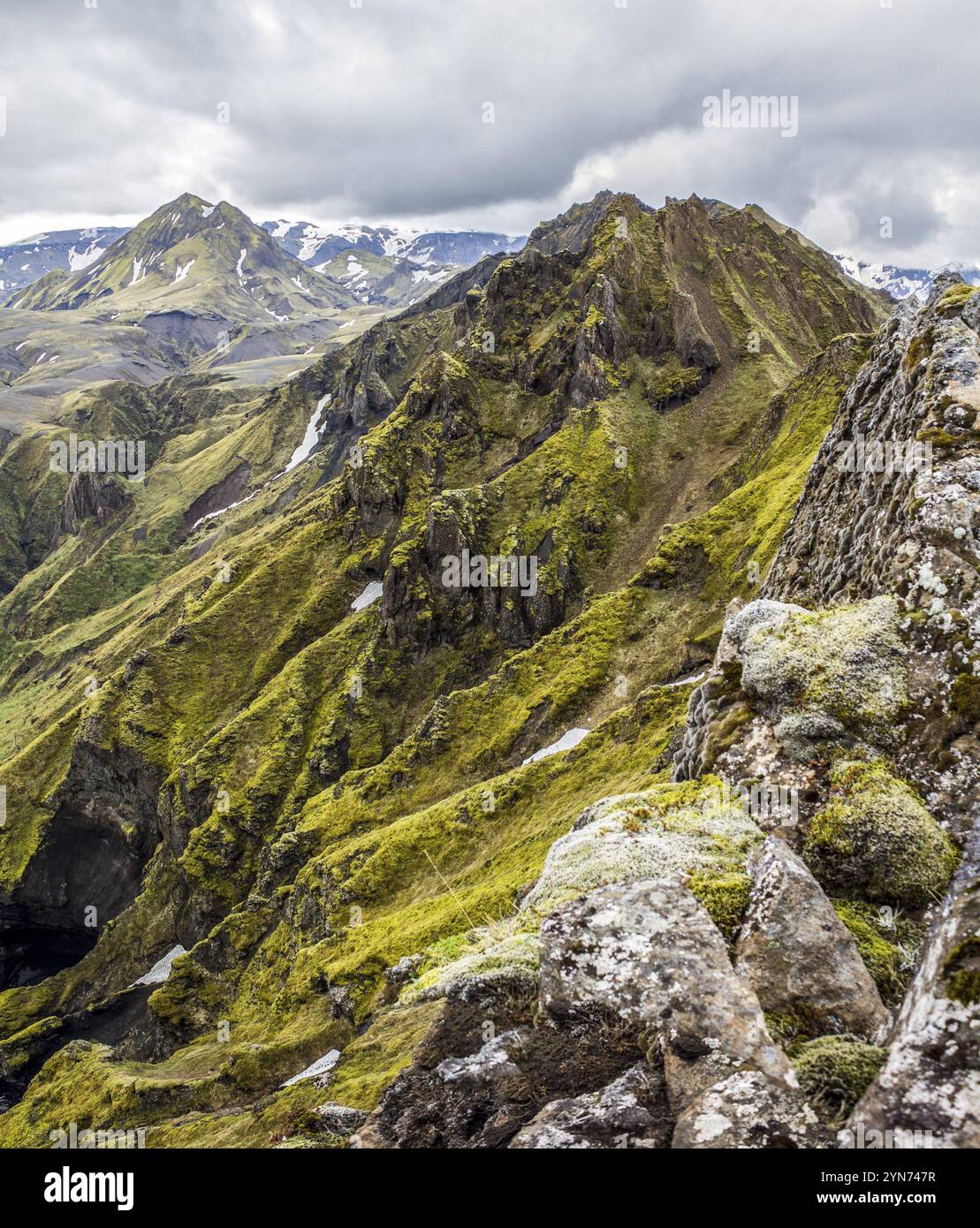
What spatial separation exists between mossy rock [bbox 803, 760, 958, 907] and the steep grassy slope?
80.4 inches

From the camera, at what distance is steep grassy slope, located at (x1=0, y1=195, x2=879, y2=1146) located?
1596 inches

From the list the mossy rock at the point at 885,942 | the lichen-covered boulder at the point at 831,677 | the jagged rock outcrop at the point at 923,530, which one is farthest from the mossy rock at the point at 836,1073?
the lichen-covered boulder at the point at 831,677

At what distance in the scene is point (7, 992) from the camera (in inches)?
3708

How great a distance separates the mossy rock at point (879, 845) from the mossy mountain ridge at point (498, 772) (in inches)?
2.4

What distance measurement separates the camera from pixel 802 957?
9195 millimetres

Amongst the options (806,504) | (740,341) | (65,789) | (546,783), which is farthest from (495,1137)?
→ (65,789)

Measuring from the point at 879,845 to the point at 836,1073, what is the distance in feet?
12.7

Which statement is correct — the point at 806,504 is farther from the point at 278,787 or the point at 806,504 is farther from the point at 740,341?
the point at 740,341

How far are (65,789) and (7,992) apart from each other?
27439mm

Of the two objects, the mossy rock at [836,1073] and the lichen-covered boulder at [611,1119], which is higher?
the mossy rock at [836,1073]

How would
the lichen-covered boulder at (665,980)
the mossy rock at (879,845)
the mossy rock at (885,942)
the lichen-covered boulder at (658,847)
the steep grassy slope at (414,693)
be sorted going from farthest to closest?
the steep grassy slope at (414,693) < the lichen-covered boulder at (658,847) < the mossy rock at (879,845) < the mossy rock at (885,942) < the lichen-covered boulder at (665,980)

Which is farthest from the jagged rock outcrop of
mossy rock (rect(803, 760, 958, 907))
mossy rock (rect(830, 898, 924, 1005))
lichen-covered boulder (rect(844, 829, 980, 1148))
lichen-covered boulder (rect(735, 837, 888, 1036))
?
lichen-covered boulder (rect(844, 829, 980, 1148))

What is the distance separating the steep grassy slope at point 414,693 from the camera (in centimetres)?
4053

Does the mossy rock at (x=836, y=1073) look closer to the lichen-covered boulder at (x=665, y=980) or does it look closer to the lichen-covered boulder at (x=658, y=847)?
the lichen-covered boulder at (x=665, y=980)
